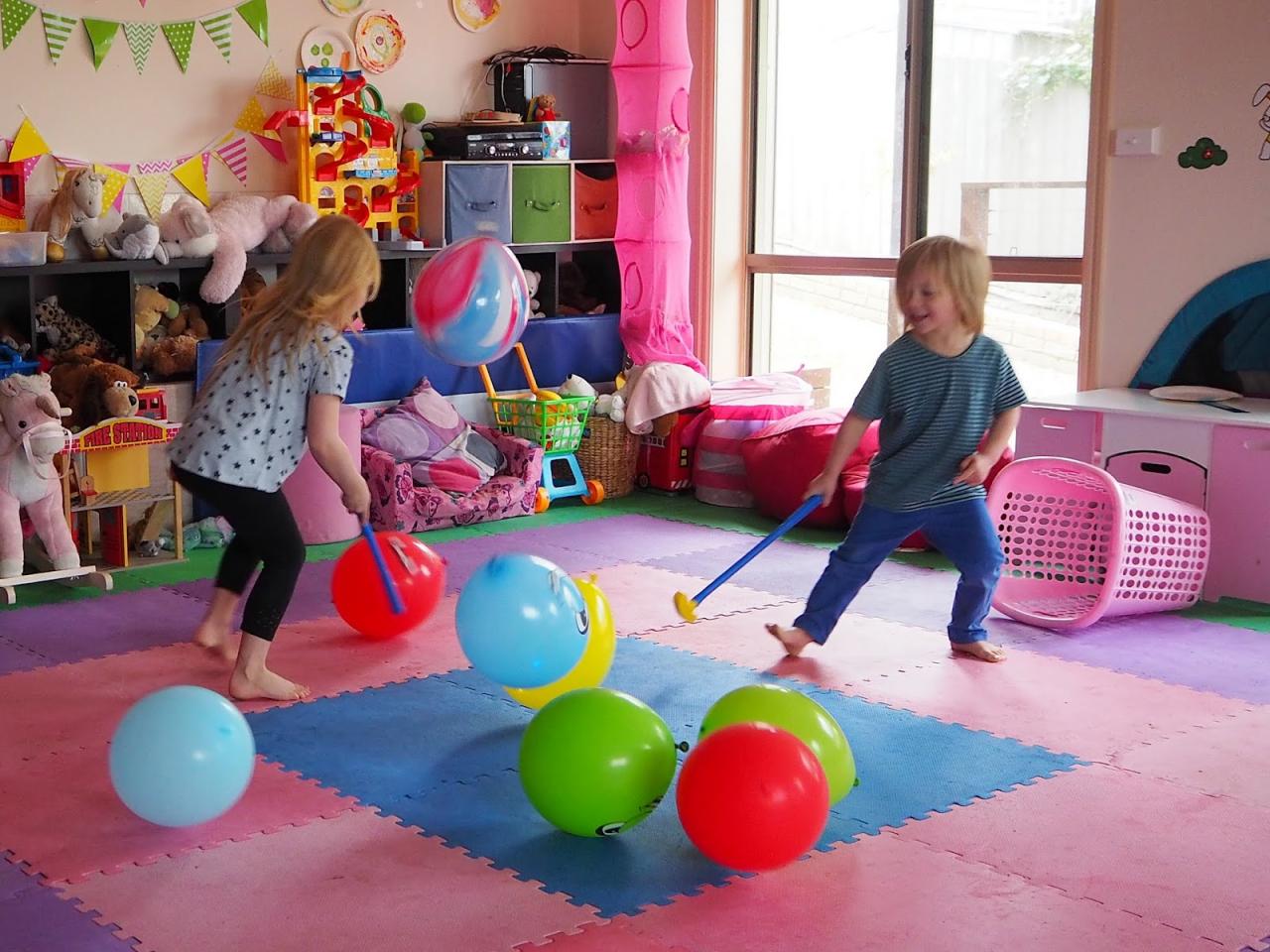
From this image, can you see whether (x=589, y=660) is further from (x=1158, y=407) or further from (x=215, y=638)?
(x=1158, y=407)

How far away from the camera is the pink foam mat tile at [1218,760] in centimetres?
312

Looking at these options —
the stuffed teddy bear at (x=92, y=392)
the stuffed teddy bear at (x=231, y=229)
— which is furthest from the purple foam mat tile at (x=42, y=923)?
the stuffed teddy bear at (x=231, y=229)

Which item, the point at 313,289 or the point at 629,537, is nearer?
the point at 313,289

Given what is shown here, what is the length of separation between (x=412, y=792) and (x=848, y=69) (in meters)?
4.35

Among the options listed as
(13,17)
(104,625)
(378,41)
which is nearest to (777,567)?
(104,625)

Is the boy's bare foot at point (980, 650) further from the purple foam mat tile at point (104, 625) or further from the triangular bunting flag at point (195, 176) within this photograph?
the triangular bunting flag at point (195, 176)

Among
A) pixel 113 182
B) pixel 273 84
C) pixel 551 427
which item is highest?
pixel 273 84

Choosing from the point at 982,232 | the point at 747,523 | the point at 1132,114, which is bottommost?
the point at 747,523

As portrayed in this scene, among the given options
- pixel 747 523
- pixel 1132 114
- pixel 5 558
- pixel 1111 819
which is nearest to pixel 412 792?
pixel 1111 819

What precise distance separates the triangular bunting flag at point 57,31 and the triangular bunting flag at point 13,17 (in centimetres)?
6

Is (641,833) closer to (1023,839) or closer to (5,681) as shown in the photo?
(1023,839)

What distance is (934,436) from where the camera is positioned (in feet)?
12.7

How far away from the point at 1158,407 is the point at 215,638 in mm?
3020

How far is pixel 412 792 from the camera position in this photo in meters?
3.04
